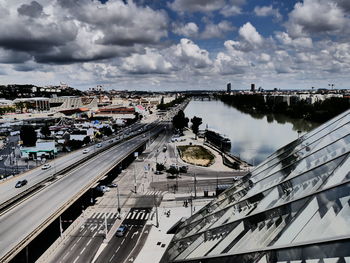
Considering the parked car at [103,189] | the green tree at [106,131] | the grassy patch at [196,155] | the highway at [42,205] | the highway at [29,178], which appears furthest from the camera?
the green tree at [106,131]

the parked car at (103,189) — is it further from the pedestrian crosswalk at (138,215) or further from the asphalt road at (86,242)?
the pedestrian crosswalk at (138,215)

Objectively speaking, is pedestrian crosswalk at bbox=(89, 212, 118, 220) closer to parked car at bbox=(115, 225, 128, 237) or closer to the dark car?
parked car at bbox=(115, 225, 128, 237)

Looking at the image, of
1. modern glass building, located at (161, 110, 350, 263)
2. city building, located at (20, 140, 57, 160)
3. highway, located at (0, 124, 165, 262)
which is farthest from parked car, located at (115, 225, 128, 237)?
city building, located at (20, 140, 57, 160)

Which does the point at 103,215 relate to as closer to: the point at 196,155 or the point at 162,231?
the point at 162,231

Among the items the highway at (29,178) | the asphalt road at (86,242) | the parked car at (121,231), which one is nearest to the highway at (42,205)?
the highway at (29,178)

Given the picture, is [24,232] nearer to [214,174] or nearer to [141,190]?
[141,190]
